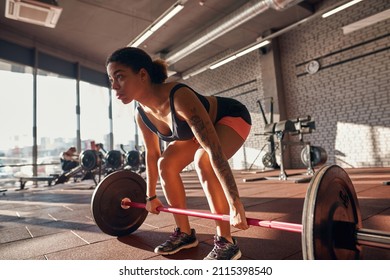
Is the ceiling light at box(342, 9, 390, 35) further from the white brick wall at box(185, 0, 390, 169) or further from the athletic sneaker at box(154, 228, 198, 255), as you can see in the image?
the athletic sneaker at box(154, 228, 198, 255)

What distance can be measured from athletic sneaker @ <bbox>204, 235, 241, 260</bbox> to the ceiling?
503 centimetres

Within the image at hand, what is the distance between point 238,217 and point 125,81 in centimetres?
70

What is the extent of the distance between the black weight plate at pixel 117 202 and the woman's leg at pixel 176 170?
417 millimetres

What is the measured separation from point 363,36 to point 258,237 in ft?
18.8

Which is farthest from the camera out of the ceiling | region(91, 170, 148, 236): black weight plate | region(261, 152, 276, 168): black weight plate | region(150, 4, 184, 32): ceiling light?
region(261, 152, 276, 168): black weight plate

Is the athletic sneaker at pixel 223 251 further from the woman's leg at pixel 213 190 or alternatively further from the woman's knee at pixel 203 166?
the woman's knee at pixel 203 166

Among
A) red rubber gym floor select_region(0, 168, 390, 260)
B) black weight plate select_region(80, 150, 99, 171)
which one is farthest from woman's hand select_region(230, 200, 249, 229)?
black weight plate select_region(80, 150, 99, 171)

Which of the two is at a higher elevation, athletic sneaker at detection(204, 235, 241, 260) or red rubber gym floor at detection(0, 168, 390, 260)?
athletic sneaker at detection(204, 235, 241, 260)

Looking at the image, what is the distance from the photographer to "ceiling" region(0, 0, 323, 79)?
530 cm

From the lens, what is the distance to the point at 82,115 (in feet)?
24.0

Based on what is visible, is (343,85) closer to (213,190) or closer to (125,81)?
(213,190)

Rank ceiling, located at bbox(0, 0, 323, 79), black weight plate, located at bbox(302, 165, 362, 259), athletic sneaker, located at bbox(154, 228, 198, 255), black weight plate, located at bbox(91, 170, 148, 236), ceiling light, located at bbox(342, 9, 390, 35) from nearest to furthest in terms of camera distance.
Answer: black weight plate, located at bbox(302, 165, 362, 259) → athletic sneaker, located at bbox(154, 228, 198, 255) → black weight plate, located at bbox(91, 170, 148, 236) → ceiling light, located at bbox(342, 9, 390, 35) → ceiling, located at bbox(0, 0, 323, 79)
